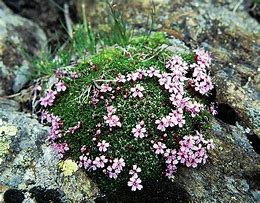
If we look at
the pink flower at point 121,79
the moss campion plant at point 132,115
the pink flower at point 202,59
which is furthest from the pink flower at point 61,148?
the pink flower at point 202,59

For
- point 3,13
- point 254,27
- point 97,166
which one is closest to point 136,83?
point 97,166

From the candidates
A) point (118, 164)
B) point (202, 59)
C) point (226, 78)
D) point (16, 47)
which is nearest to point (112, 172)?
point (118, 164)

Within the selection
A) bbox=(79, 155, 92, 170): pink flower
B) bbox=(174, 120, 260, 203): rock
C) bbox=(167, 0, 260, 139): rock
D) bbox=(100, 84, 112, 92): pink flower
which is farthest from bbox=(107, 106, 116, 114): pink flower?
bbox=(167, 0, 260, 139): rock

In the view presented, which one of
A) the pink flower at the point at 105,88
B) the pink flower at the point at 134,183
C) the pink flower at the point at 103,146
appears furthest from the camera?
the pink flower at the point at 105,88

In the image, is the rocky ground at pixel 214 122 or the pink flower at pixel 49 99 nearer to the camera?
the rocky ground at pixel 214 122

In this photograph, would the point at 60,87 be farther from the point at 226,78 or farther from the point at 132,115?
the point at 226,78

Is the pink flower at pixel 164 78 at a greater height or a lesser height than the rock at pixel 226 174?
greater

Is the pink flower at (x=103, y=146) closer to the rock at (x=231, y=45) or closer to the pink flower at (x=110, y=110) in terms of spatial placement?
the pink flower at (x=110, y=110)

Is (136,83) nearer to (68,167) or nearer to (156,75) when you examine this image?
(156,75)
